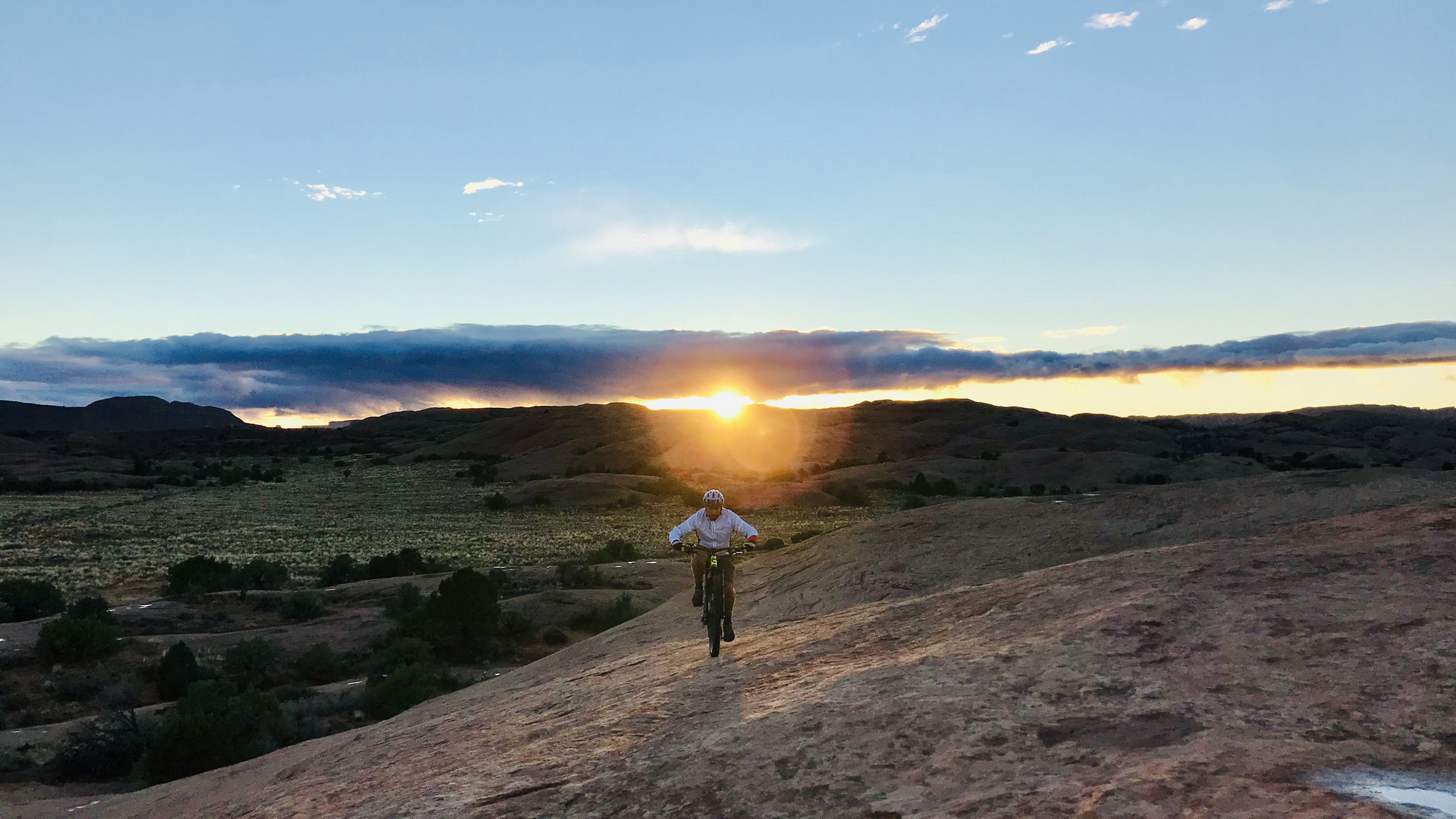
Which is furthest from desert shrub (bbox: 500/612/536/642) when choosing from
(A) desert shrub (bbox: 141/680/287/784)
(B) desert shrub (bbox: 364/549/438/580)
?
(B) desert shrub (bbox: 364/549/438/580)

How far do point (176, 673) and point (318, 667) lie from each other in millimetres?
2995

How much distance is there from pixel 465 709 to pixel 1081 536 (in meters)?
10.3

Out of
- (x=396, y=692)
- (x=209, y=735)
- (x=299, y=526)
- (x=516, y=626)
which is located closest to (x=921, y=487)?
(x=299, y=526)

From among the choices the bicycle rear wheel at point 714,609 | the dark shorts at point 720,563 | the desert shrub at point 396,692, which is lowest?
the desert shrub at point 396,692

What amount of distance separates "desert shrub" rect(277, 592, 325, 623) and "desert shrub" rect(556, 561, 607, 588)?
7.71m

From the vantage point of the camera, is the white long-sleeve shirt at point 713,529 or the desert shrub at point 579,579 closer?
the white long-sleeve shirt at point 713,529

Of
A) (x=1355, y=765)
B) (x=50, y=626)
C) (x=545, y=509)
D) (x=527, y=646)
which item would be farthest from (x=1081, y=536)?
(x=545, y=509)

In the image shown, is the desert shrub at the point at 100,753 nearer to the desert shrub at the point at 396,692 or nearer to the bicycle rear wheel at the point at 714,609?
the desert shrub at the point at 396,692

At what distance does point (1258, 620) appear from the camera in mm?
8344

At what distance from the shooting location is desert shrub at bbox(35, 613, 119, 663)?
74.7 feet

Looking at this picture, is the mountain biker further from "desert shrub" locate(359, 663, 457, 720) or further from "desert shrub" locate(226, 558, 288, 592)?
"desert shrub" locate(226, 558, 288, 592)

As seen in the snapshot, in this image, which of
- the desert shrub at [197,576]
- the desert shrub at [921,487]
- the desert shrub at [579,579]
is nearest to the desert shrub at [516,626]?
the desert shrub at [579,579]

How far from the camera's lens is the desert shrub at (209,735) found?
1659cm

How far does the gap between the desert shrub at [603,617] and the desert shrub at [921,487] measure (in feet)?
130
